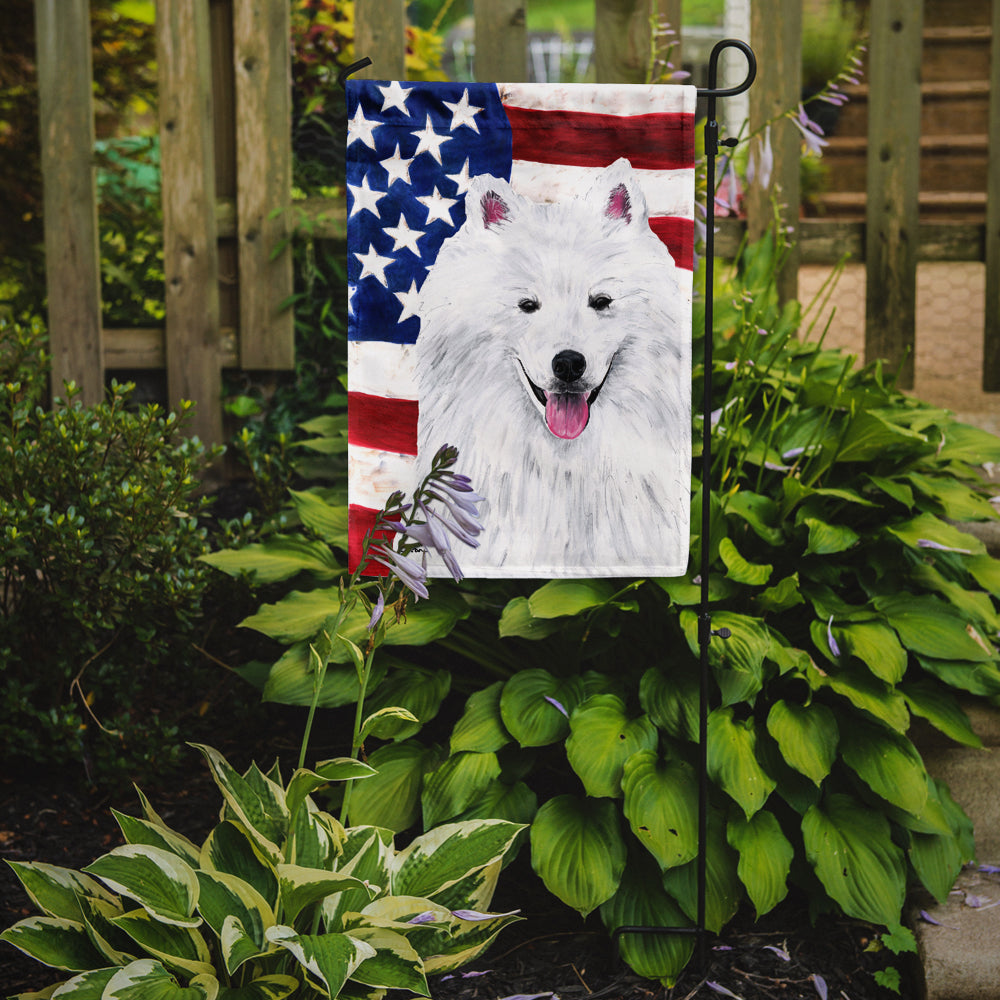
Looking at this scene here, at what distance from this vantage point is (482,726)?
2.04 meters

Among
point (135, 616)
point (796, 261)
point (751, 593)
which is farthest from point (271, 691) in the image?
point (796, 261)

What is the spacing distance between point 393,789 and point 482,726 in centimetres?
22

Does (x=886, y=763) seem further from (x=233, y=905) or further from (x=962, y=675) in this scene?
(x=233, y=905)

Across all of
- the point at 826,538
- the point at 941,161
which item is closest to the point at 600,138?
the point at 826,538

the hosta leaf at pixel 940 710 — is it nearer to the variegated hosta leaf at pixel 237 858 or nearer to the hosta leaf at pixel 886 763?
the hosta leaf at pixel 886 763

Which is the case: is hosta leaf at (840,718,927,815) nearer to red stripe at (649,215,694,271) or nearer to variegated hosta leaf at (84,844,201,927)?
red stripe at (649,215,694,271)

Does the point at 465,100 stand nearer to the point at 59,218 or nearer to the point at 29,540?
the point at 29,540

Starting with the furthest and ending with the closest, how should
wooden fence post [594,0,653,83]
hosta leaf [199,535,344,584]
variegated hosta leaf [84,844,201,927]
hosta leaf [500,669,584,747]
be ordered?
wooden fence post [594,0,653,83]
hosta leaf [199,535,344,584]
hosta leaf [500,669,584,747]
variegated hosta leaf [84,844,201,927]

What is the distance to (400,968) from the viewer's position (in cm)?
151

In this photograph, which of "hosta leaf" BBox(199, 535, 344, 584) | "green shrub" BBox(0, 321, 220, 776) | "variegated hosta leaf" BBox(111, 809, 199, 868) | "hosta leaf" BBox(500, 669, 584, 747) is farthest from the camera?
"hosta leaf" BBox(199, 535, 344, 584)

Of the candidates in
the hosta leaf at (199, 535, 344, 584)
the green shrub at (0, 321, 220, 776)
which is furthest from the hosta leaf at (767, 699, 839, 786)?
the green shrub at (0, 321, 220, 776)

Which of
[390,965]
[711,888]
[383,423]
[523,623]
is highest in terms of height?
[383,423]

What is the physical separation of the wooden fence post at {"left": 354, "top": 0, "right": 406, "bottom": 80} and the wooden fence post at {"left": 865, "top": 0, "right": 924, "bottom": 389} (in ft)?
5.06

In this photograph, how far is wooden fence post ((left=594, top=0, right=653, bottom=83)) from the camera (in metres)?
3.13
